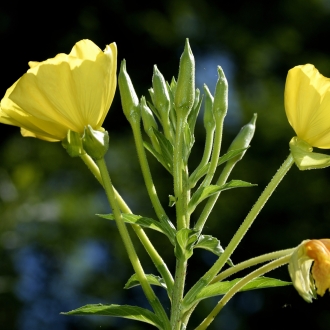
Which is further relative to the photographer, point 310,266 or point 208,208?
point 208,208

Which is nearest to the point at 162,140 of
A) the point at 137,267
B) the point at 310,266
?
the point at 137,267

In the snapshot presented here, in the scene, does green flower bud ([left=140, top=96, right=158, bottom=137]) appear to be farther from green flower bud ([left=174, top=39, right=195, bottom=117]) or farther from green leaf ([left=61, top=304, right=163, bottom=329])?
green leaf ([left=61, top=304, right=163, bottom=329])

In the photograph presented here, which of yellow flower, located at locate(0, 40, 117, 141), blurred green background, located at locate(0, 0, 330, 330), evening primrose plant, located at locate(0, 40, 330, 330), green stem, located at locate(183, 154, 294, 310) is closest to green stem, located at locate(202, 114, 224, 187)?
evening primrose plant, located at locate(0, 40, 330, 330)

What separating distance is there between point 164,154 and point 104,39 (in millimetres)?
8200

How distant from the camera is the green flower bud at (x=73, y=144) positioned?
1.32m

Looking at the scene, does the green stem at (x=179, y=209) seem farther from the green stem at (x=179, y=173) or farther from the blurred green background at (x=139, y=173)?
the blurred green background at (x=139, y=173)

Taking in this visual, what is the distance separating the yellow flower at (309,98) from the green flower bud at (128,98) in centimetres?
28

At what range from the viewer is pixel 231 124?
7.43m

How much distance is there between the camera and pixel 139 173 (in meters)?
7.22

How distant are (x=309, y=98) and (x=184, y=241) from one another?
13.6 inches

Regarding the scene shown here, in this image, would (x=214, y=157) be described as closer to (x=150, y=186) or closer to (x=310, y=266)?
(x=150, y=186)

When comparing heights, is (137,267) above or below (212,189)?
below

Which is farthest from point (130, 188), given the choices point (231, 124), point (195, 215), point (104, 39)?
point (104, 39)

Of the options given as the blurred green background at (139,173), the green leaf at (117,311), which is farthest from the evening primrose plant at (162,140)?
the blurred green background at (139,173)
